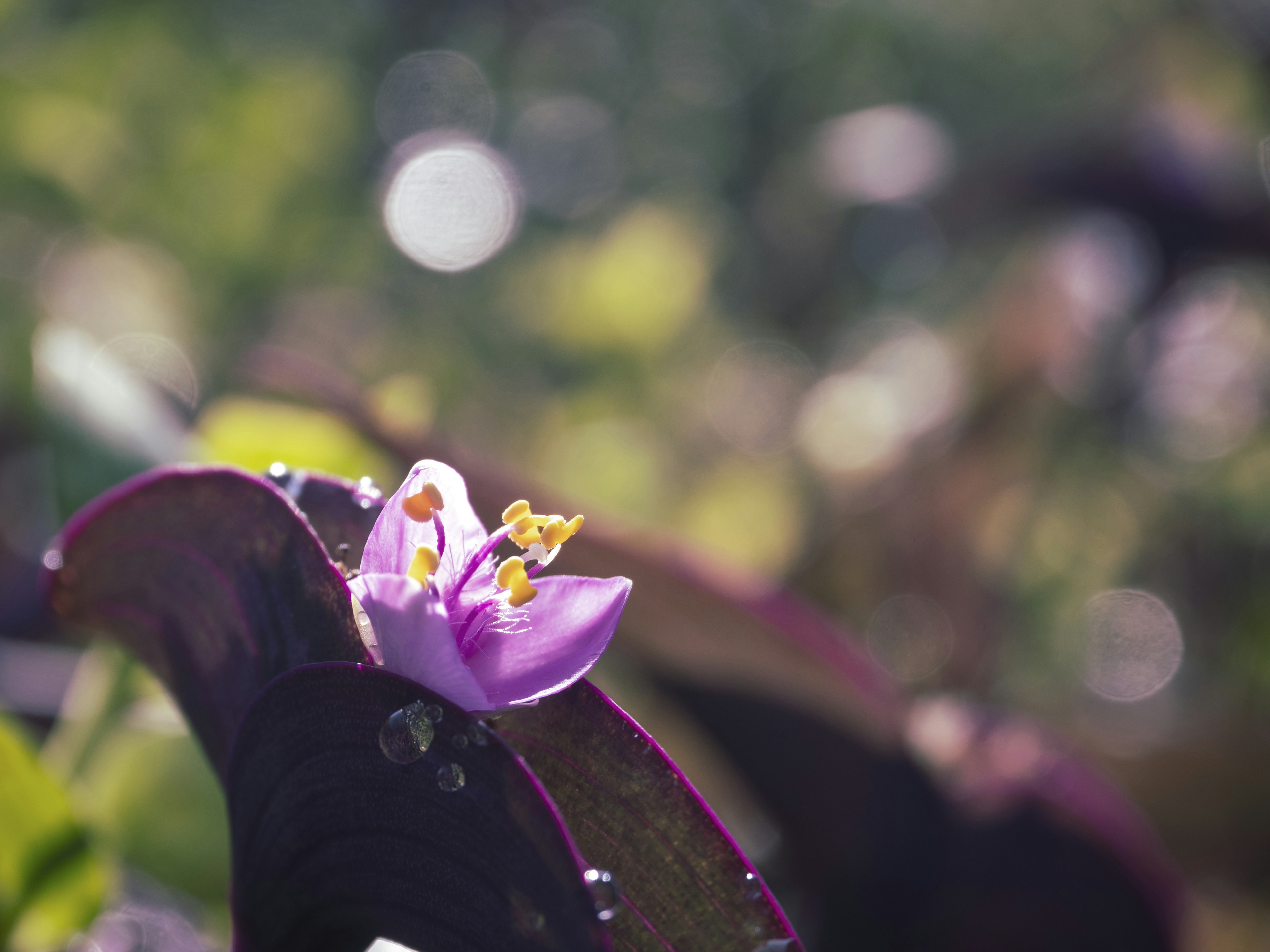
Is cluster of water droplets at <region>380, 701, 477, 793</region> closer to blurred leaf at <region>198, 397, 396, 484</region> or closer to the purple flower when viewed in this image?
Result: the purple flower

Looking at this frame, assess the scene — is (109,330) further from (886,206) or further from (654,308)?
(886,206)

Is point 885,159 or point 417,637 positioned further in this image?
point 885,159

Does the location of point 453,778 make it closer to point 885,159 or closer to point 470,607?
point 470,607

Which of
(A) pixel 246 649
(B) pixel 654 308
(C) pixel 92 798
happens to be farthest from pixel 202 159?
(A) pixel 246 649

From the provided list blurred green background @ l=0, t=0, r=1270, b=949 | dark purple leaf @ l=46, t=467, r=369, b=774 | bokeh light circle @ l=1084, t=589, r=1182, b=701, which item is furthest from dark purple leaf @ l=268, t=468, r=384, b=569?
bokeh light circle @ l=1084, t=589, r=1182, b=701

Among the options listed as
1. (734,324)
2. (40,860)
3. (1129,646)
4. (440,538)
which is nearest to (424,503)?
(440,538)

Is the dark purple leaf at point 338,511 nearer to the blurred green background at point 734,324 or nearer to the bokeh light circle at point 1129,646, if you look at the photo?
the blurred green background at point 734,324
